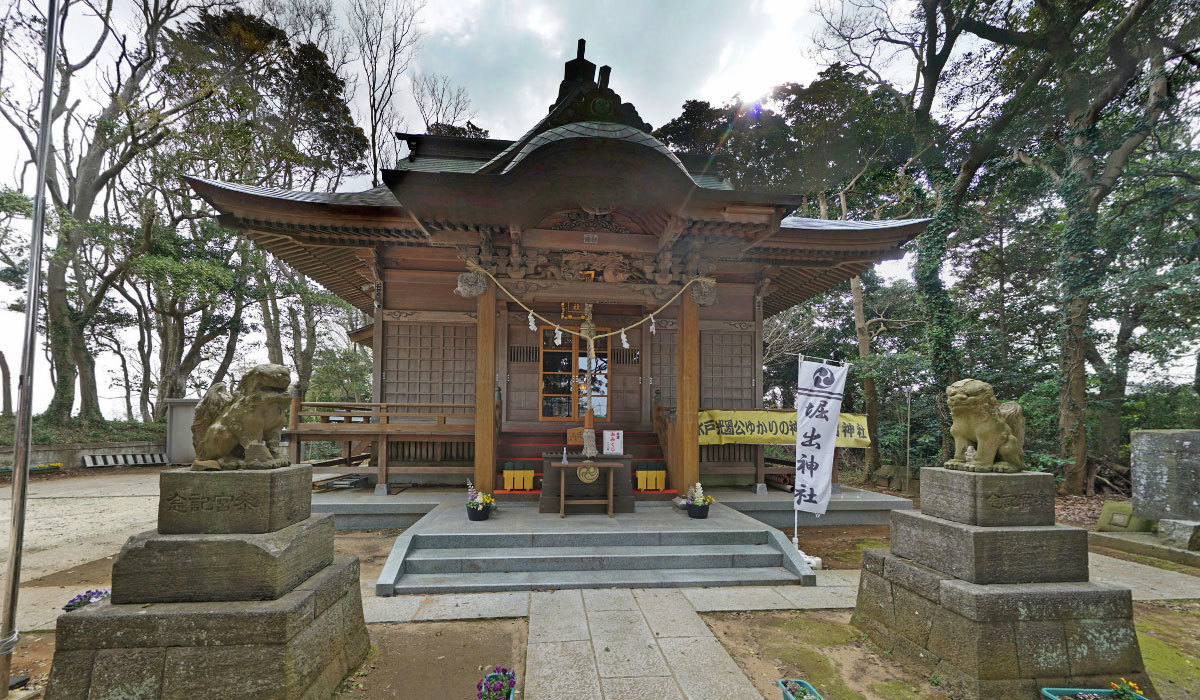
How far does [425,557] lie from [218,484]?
265 cm

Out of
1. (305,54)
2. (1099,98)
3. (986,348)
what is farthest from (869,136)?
(305,54)

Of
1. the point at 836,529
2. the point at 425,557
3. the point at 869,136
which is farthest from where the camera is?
the point at 869,136

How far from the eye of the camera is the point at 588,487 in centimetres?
675

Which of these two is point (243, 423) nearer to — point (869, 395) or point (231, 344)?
point (869, 395)

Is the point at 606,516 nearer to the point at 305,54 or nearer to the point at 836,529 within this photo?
the point at 836,529

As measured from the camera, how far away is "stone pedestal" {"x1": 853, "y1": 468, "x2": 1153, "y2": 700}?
2.90 metres

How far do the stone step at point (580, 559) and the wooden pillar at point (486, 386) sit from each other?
1.85 meters

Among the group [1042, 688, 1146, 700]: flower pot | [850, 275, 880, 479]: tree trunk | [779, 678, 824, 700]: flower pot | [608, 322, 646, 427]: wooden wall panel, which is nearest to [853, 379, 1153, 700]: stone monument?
[1042, 688, 1146, 700]: flower pot

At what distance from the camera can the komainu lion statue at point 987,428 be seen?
3336mm

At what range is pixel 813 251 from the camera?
7984 mm

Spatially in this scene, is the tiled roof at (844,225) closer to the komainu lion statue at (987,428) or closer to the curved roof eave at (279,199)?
the komainu lion statue at (987,428)

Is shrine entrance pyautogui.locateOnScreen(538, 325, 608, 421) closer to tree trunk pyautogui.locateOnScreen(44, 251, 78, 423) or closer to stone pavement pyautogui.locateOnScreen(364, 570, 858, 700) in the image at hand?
stone pavement pyautogui.locateOnScreen(364, 570, 858, 700)

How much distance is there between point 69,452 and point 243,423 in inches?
A: 721

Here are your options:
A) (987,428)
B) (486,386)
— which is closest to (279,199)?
(486,386)
